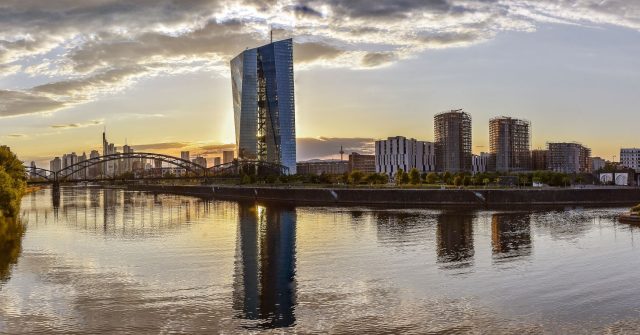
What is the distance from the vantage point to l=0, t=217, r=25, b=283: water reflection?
29.8m

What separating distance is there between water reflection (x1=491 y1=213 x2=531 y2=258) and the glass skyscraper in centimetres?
12789

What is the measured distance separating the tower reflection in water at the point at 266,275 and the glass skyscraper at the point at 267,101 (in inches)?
5269

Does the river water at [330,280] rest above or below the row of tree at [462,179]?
below

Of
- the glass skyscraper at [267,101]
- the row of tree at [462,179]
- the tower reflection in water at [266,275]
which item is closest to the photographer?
the tower reflection in water at [266,275]

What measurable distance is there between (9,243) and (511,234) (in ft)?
111

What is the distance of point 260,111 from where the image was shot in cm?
18800

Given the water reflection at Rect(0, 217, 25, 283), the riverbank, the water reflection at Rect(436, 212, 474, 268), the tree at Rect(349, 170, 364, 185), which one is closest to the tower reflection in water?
the water reflection at Rect(436, 212, 474, 268)

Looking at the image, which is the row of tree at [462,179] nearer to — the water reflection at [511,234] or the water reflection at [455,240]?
the water reflection at [511,234]

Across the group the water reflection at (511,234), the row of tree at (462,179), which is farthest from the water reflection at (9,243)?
the row of tree at (462,179)

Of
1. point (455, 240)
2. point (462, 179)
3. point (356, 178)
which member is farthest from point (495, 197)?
point (356, 178)

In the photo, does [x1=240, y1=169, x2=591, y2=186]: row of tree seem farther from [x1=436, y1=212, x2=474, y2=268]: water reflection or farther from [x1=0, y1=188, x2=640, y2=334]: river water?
[x1=0, y1=188, x2=640, y2=334]: river water

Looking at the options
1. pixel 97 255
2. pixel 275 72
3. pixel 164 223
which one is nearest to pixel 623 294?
pixel 97 255

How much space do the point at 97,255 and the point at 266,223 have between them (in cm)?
2245

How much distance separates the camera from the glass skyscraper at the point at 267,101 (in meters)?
181
